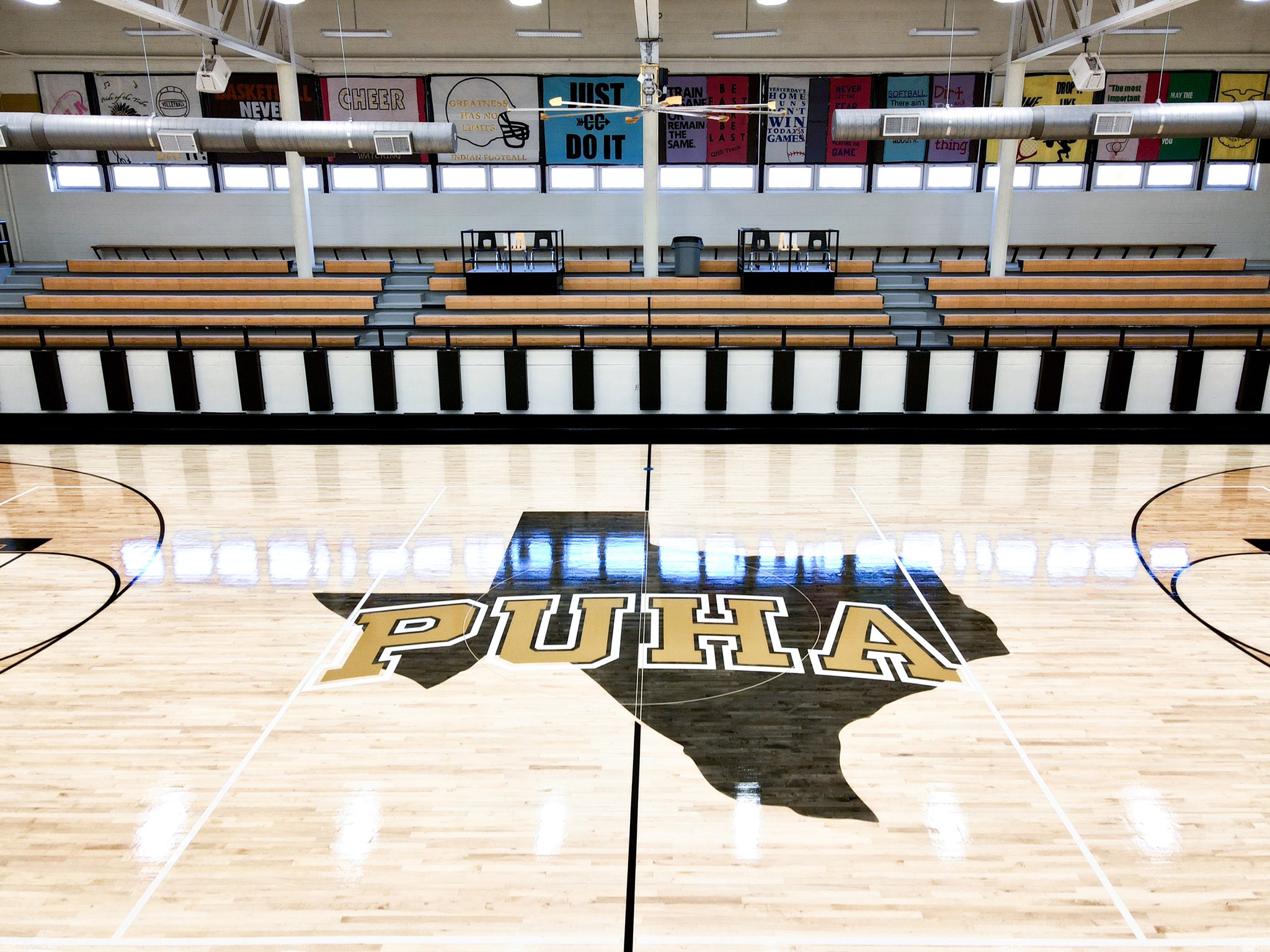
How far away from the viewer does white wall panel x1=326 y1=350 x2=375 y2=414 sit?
31.1ft

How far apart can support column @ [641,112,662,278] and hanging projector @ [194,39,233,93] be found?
5.67 metres

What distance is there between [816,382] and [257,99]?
39.2ft

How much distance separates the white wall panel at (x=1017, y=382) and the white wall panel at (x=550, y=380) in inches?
188

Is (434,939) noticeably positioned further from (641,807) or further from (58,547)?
(58,547)

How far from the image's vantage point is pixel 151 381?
956 centimetres

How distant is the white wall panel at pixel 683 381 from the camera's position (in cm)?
934

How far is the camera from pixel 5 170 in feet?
50.8

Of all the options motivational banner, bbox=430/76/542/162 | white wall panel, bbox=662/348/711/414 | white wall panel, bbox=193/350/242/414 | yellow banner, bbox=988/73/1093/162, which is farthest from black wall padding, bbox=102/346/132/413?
yellow banner, bbox=988/73/1093/162

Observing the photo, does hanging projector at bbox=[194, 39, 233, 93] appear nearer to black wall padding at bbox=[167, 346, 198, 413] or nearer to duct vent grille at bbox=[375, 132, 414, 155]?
duct vent grille at bbox=[375, 132, 414, 155]

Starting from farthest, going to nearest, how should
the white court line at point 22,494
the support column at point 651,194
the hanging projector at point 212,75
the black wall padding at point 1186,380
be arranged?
the support column at point 651,194 < the hanging projector at point 212,75 < the black wall padding at point 1186,380 < the white court line at point 22,494

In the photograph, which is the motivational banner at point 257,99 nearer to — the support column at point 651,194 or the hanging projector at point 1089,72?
the support column at point 651,194

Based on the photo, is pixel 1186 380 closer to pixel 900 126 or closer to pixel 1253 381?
pixel 1253 381

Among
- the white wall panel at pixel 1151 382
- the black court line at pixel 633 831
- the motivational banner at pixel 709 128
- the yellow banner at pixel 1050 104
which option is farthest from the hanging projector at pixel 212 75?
the yellow banner at pixel 1050 104

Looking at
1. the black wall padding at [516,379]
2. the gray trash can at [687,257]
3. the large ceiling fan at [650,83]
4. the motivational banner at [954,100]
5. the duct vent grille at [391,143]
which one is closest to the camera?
the large ceiling fan at [650,83]
